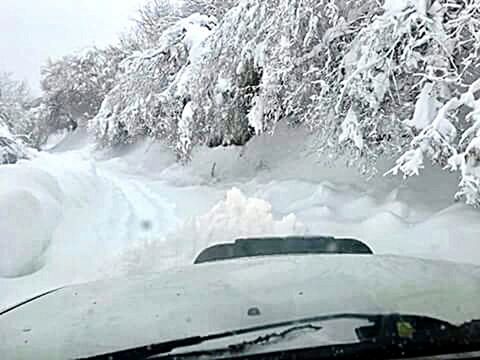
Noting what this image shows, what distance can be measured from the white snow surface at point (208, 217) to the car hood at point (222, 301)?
260cm

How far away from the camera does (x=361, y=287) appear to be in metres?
2.62

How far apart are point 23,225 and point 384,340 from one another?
5445mm

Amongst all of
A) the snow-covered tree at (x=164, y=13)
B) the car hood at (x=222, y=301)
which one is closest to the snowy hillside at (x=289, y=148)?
the snow-covered tree at (x=164, y=13)

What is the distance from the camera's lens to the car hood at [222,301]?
202cm

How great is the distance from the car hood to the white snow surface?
260 cm

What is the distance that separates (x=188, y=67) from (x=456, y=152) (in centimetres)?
770

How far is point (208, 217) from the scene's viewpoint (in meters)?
6.96

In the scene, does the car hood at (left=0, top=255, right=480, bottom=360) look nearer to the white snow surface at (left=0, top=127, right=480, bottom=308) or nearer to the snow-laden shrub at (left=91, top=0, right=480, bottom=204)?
the white snow surface at (left=0, top=127, right=480, bottom=308)

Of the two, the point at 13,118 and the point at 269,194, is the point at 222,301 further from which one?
the point at 13,118

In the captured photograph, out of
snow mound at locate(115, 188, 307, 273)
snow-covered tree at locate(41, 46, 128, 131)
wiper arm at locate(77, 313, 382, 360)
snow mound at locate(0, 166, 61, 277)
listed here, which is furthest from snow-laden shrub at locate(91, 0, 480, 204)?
snow-covered tree at locate(41, 46, 128, 131)

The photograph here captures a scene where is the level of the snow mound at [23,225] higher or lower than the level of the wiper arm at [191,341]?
lower

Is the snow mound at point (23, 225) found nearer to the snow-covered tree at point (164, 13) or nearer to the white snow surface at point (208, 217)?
the white snow surface at point (208, 217)

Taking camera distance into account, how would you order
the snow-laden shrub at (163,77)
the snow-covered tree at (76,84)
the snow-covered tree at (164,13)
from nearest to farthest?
the snow-laden shrub at (163,77) → the snow-covered tree at (164,13) → the snow-covered tree at (76,84)

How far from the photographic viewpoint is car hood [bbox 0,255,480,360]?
6.63ft
